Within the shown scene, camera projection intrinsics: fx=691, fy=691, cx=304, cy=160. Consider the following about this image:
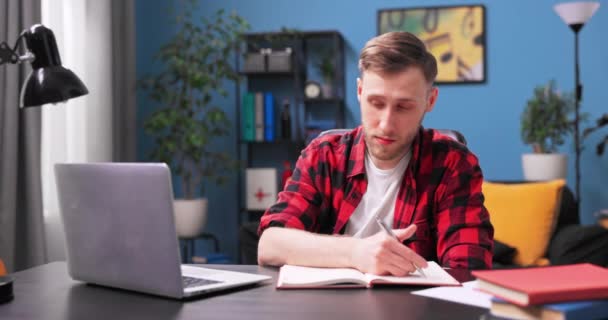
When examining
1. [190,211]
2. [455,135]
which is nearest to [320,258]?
[455,135]

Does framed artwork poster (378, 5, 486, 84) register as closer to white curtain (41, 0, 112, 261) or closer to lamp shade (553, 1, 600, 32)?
lamp shade (553, 1, 600, 32)

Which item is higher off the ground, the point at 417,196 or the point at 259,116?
the point at 259,116

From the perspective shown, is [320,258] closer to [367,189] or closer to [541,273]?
[367,189]

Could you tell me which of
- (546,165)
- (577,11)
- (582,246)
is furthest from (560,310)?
(577,11)

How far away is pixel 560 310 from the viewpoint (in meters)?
0.84

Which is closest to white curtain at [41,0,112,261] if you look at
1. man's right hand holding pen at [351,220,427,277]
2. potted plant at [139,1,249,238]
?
potted plant at [139,1,249,238]

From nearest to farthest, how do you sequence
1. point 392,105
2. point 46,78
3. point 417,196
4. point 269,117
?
point 46,78 < point 392,105 < point 417,196 < point 269,117

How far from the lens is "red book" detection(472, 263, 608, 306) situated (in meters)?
0.86

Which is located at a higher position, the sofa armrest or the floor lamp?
the floor lamp

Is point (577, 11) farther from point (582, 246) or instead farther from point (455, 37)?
point (582, 246)

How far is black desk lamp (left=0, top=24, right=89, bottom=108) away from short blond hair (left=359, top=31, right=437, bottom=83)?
643 millimetres

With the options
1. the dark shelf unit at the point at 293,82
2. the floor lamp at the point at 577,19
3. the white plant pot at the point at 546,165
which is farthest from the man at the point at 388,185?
the dark shelf unit at the point at 293,82

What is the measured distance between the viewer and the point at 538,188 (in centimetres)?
354

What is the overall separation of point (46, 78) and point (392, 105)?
746 millimetres
